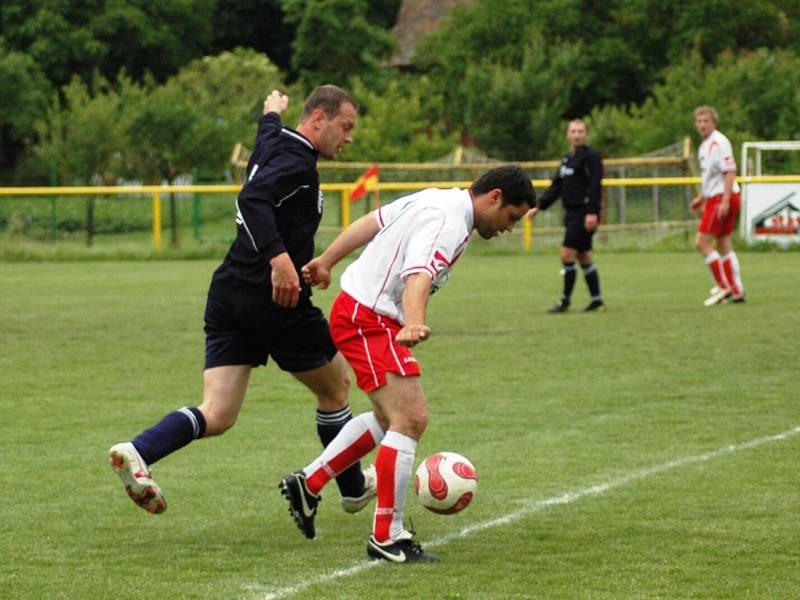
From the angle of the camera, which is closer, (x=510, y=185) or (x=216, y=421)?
(x=510, y=185)

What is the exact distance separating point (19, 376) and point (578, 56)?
4115cm

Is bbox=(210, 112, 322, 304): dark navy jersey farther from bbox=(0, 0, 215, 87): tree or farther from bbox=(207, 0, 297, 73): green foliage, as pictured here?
bbox=(207, 0, 297, 73): green foliage

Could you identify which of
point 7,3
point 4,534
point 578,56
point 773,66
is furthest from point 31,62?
point 4,534

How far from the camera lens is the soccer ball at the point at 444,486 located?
627 centimetres

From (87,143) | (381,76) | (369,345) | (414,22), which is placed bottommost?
(369,345)

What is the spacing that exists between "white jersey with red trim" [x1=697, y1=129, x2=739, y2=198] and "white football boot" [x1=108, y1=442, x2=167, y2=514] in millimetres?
11367

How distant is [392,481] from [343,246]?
0.93 meters

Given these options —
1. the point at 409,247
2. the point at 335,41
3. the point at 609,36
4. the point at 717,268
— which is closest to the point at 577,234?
the point at 717,268

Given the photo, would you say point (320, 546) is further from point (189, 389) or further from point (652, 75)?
point (652, 75)

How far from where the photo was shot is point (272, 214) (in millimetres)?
6340

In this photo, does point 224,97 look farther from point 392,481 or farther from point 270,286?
point 392,481

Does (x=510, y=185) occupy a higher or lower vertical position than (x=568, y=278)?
higher

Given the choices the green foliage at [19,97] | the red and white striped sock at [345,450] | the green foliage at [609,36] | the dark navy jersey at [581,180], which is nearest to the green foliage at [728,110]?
the green foliage at [609,36]

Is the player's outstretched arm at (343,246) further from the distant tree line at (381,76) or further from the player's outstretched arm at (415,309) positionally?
the distant tree line at (381,76)
